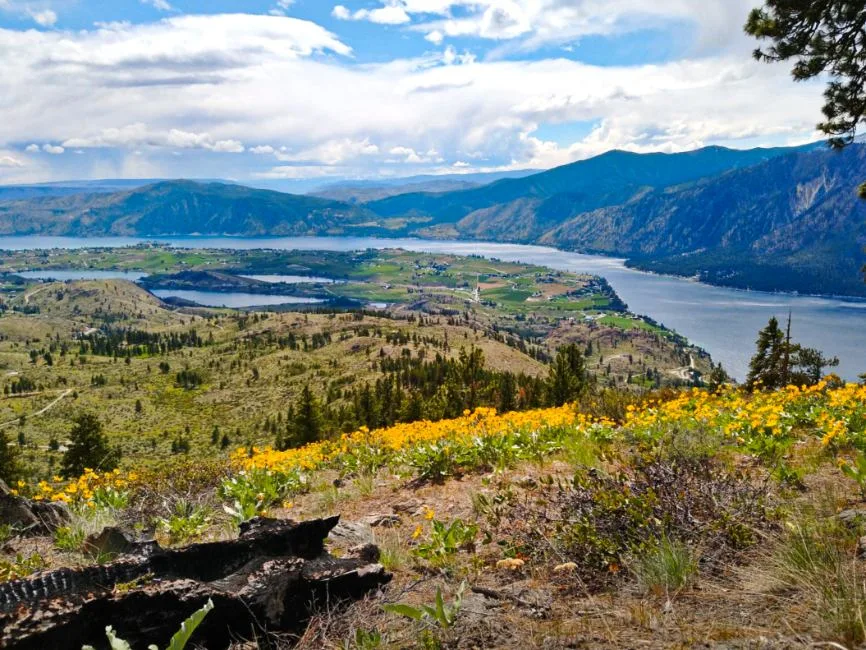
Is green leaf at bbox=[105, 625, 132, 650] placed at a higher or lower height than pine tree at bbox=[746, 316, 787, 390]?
higher

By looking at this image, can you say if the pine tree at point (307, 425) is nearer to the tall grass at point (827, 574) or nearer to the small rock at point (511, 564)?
the small rock at point (511, 564)

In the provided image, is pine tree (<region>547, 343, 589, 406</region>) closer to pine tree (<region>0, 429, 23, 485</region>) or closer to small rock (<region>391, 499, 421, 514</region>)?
small rock (<region>391, 499, 421, 514</region>)

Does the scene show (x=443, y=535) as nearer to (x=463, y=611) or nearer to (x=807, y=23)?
(x=463, y=611)

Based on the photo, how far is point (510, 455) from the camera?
10.1 metres

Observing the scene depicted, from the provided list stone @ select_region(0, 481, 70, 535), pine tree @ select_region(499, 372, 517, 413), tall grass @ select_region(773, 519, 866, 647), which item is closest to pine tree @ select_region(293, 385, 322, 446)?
pine tree @ select_region(499, 372, 517, 413)

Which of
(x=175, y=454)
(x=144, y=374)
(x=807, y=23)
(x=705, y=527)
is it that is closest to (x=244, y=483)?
(x=705, y=527)

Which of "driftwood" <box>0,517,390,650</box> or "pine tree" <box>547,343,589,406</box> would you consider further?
"pine tree" <box>547,343,589,406</box>

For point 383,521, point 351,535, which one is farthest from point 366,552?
point 383,521

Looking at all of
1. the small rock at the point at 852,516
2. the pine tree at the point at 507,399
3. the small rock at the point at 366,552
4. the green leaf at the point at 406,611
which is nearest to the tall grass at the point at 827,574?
the small rock at the point at 852,516

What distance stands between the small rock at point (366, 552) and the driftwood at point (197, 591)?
41 centimetres

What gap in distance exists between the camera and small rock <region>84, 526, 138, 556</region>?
670cm

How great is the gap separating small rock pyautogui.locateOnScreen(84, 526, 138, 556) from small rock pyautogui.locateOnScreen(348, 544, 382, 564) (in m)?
2.85

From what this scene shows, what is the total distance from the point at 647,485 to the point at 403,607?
3148mm

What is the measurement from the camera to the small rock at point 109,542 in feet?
22.0
